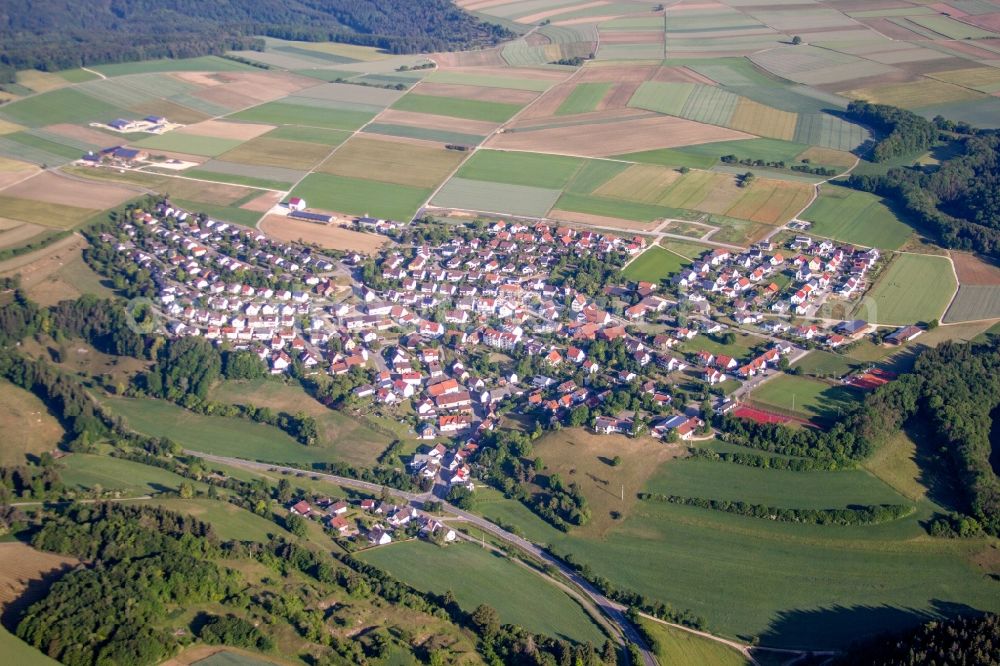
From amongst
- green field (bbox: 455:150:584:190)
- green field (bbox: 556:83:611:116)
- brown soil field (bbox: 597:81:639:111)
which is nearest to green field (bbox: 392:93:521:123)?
green field (bbox: 556:83:611:116)

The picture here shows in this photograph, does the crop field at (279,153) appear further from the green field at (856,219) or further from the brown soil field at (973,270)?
the brown soil field at (973,270)

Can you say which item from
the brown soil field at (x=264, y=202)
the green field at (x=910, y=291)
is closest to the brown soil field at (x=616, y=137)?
the brown soil field at (x=264, y=202)

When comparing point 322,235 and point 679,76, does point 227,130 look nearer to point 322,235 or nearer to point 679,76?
point 322,235

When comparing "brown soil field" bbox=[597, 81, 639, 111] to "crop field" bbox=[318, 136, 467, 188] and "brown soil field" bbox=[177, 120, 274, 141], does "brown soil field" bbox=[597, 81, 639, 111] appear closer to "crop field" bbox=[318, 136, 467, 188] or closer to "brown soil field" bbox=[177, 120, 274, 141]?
"crop field" bbox=[318, 136, 467, 188]

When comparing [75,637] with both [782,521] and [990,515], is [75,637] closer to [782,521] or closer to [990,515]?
[782,521]

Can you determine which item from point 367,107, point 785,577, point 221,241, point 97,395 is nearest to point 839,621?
point 785,577

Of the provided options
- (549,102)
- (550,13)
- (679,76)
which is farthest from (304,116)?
(550,13)

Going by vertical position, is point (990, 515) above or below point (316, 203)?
below
